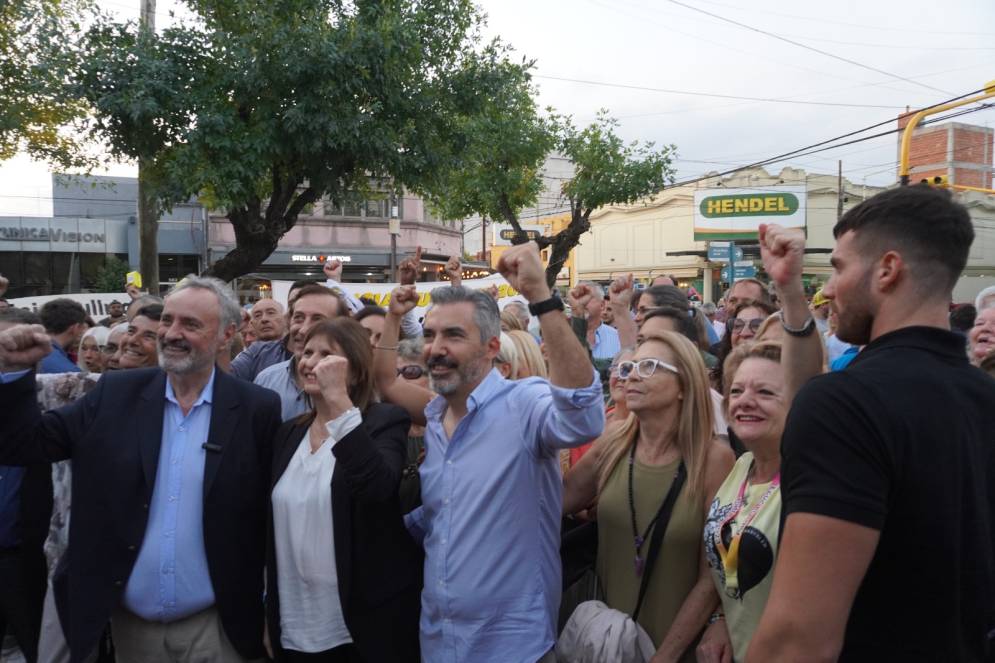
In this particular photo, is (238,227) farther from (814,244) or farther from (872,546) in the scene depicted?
(814,244)

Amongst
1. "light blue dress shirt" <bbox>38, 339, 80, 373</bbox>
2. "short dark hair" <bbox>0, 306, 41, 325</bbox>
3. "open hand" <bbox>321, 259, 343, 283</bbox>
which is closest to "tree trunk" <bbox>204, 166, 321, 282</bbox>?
"open hand" <bbox>321, 259, 343, 283</bbox>

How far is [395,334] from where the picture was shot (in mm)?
3672

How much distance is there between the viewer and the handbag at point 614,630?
2.58 metres

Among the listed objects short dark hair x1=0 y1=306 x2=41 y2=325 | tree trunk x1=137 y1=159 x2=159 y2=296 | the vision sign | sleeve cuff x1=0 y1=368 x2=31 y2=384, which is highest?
the vision sign

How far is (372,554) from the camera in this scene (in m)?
2.78

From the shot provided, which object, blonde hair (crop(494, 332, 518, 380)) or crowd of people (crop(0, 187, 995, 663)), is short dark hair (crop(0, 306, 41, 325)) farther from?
blonde hair (crop(494, 332, 518, 380))

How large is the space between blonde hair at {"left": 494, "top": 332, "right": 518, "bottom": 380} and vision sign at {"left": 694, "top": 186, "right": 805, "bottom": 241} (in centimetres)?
3623

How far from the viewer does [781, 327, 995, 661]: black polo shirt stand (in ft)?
4.85

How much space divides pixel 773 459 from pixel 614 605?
85 cm

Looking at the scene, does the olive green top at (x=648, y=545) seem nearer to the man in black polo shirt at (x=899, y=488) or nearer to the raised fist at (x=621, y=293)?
the man in black polo shirt at (x=899, y=488)

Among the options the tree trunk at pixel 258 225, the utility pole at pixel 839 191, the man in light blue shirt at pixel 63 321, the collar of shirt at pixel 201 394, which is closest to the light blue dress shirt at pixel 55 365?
the man in light blue shirt at pixel 63 321

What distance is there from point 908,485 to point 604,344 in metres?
5.47

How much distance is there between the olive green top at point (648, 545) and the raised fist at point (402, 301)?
136 cm

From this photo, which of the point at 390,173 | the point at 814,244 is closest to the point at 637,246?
the point at 814,244
